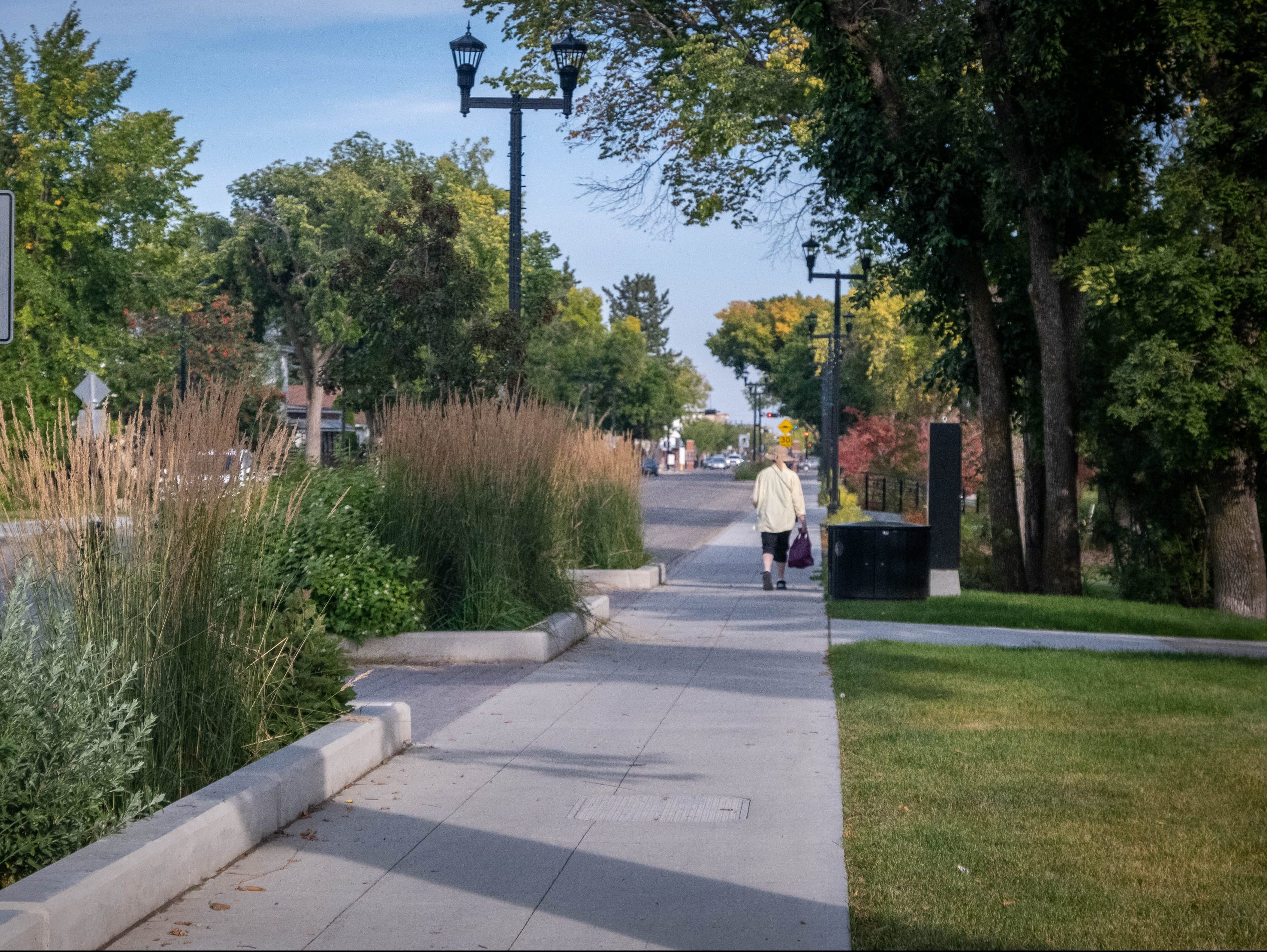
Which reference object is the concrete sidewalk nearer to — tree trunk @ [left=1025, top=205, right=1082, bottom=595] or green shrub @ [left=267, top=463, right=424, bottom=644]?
green shrub @ [left=267, top=463, right=424, bottom=644]

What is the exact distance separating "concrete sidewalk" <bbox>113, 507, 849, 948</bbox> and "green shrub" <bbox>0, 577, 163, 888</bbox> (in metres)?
0.52

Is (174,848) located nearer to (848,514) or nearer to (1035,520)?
(1035,520)

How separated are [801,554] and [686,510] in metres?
29.4

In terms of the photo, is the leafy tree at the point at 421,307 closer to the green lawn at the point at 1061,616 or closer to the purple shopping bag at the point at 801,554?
the purple shopping bag at the point at 801,554

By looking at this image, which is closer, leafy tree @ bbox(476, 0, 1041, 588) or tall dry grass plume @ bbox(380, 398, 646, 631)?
tall dry grass plume @ bbox(380, 398, 646, 631)

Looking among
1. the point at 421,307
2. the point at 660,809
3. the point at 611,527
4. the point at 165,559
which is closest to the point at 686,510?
the point at 611,527

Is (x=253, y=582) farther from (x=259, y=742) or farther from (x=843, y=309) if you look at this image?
(x=843, y=309)

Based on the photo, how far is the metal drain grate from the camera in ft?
20.0

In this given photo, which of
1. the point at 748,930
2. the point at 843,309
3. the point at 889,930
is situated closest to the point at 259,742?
the point at 748,930

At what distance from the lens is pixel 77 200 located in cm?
3122

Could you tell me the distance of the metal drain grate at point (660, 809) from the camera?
6098 millimetres

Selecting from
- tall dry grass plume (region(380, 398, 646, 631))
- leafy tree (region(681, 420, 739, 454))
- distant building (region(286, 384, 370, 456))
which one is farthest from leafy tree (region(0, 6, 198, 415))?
leafy tree (region(681, 420, 739, 454))

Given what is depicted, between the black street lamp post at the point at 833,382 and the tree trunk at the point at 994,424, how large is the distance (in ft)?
18.5

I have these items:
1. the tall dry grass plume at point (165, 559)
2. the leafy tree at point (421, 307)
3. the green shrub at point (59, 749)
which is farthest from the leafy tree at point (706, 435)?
the green shrub at point (59, 749)
